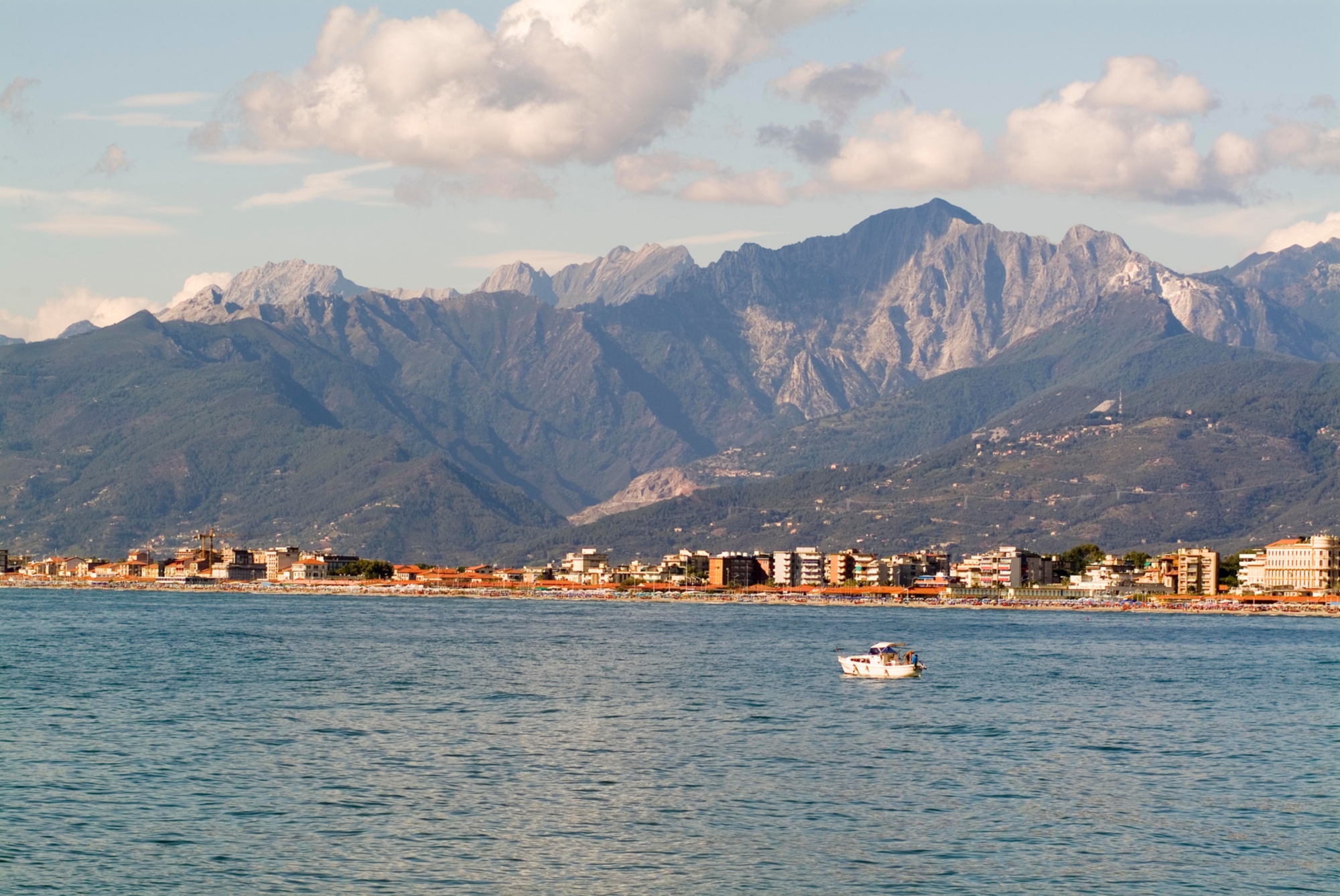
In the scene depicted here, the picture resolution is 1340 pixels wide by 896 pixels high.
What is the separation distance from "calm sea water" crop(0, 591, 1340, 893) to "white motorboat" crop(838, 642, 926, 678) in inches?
109

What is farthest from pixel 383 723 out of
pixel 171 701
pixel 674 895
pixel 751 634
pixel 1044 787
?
pixel 751 634

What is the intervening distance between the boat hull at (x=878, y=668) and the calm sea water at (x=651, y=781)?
2.68 metres

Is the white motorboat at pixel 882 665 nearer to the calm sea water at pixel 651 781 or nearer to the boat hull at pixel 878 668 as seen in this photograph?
the boat hull at pixel 878 668

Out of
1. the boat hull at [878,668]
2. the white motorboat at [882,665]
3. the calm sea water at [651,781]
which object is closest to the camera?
the calm sea water at [651,781]

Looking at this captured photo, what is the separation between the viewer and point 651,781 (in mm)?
76375

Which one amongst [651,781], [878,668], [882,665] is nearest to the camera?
[651,781]

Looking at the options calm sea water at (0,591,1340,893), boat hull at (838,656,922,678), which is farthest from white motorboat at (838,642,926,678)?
calm sea water at (0,591,1340,893)

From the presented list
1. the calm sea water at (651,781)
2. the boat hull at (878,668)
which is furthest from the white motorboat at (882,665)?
the calm sea water at (651,781)

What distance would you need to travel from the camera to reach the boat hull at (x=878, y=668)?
134 m

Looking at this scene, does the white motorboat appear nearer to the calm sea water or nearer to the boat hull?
the boat hull

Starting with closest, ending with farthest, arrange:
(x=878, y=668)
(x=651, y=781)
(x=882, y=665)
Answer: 1. (x=651, y=781)
2. (x=878, y=668)
3. (x=882, y=665)

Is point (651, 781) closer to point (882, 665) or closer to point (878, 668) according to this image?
point (878, 668)

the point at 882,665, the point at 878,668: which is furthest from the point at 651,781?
the point at 882,665

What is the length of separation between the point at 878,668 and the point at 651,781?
60024 millimetres
